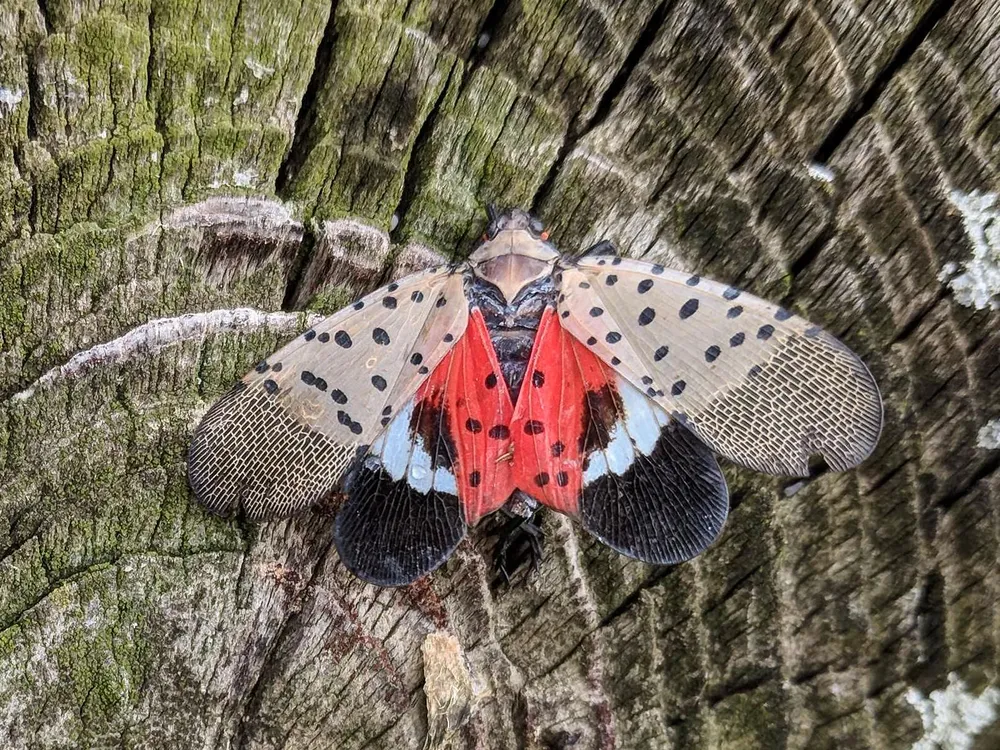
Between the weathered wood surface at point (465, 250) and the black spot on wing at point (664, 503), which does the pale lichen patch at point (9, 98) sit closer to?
the weathered wood surface at point (465, 250)

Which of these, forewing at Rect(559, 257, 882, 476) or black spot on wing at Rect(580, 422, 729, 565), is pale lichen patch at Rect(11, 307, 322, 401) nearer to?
forewing at Rect(559, 257, 882, 476)

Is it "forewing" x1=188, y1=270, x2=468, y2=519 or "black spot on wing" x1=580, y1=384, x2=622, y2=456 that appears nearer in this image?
"forewing" x1=188, y1=270, x2=468, y2=519

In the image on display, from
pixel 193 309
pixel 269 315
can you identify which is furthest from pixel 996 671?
pixel 193 309

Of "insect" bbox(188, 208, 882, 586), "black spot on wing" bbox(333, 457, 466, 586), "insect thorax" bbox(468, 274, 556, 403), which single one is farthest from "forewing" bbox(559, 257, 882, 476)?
"black spot on wing" bbox(333, 457, 466, 586)

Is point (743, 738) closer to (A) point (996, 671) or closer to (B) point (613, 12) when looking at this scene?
(A) point (996, 671)

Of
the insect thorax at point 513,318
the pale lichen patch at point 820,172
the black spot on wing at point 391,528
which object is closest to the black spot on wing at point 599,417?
the insect thorax at point 513,318

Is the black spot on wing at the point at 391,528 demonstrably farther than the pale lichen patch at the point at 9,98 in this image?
Yes
